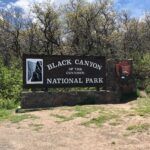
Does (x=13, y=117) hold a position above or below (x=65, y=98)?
below

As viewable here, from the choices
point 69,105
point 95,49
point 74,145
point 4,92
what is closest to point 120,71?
point 69,105

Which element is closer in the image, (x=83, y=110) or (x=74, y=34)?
(x=83, y=110)

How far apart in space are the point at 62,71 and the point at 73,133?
733 cm

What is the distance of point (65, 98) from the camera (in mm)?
19328

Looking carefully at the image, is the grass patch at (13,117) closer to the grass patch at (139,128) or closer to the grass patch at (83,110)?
the grass patch at (83,110)

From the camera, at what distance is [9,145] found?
11383 millimetres

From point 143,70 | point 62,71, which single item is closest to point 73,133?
point 62,71

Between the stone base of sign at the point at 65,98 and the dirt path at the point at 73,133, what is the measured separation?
264 centimetres

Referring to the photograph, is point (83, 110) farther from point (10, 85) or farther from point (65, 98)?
point (10, 85)

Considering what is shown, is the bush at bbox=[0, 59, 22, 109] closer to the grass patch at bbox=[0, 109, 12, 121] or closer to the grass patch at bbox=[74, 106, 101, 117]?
the grass patch at bbox=[0, 109, 12, 121]

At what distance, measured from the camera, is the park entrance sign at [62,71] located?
19.3 metres

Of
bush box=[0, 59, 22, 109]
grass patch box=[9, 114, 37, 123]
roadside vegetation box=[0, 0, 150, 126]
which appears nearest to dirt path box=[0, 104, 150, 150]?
grass patch box=[9, 114, 37, 123]

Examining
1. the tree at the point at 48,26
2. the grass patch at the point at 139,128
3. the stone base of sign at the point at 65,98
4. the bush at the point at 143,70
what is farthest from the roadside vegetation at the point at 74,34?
the grass patch at the point at 139,128

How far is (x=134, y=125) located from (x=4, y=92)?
11.4m
